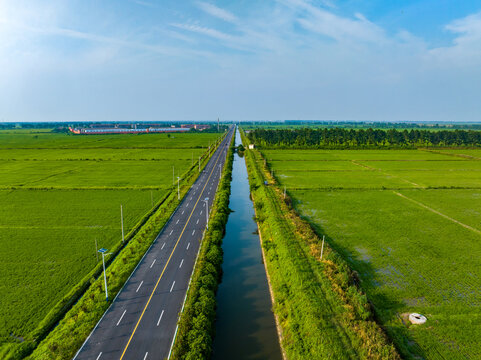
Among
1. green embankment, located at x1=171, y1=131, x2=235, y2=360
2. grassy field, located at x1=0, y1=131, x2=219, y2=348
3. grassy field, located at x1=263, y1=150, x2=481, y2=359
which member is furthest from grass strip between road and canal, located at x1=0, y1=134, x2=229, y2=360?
grassy field, located at x1=263, y1=150, x2=481, y2=359

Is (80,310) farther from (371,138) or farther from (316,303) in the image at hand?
(371,138)

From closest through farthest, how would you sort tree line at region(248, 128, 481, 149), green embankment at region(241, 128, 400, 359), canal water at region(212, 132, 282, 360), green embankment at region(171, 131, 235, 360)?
green embankment at region(171, 131, 235, 360) < green embankment at region(241, 128, 400, 359) < canal water at region(212, 132, 282, 360) < tree line at region(248, 128, 481, 149)

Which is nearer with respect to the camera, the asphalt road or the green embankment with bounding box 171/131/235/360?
the green embankment with bounding box 171/131/235/360

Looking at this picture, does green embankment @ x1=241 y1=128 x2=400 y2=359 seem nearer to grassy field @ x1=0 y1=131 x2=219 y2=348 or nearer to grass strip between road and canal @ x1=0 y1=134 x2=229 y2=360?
grass strip between road and canal @ x1=0 y1=134 x2=229 y2=360

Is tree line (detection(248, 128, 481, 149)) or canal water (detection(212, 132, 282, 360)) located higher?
tree line (detection(248, 128, 481, 149))

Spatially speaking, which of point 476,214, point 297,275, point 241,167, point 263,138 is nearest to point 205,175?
point 241,167

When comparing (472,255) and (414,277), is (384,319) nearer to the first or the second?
(414,277)

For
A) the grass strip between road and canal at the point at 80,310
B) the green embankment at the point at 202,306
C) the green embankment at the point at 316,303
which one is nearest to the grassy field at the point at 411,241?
the green embankment at the point at 316,303
